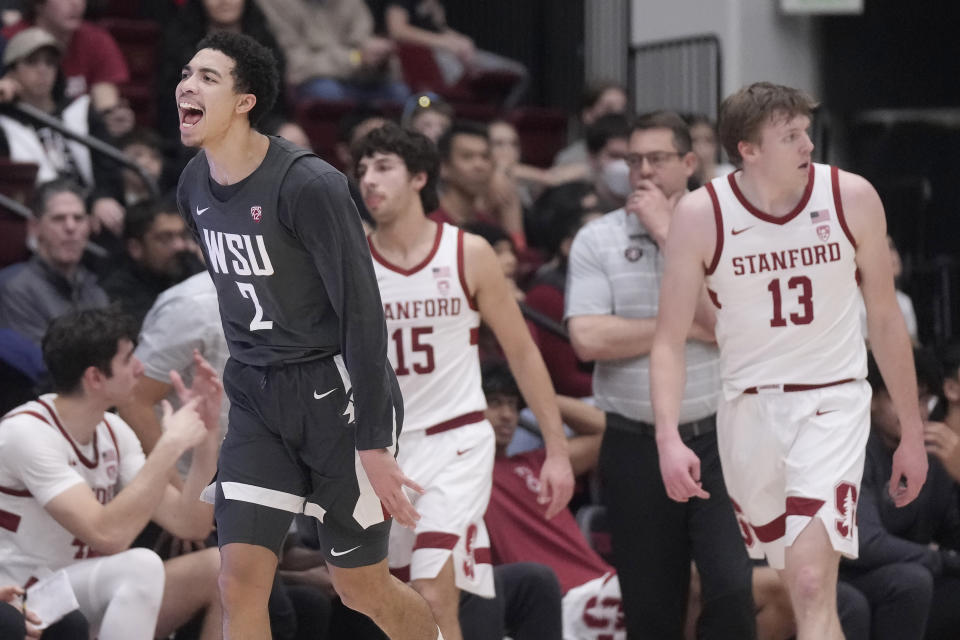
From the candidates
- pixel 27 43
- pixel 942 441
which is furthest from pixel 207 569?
pixel 27 43

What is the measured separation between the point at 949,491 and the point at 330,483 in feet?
11.7

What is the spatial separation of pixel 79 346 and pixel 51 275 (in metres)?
1.78

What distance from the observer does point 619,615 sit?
6.13 metres

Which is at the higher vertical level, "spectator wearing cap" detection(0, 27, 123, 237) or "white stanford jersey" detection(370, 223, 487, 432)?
"spectator wearing cap" detection(0, 27, 123, 237)

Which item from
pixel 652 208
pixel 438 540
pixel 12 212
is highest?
pixel 652 208

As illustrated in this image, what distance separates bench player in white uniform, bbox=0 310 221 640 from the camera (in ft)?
16.3

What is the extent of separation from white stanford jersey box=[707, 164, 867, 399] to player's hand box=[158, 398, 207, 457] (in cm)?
175

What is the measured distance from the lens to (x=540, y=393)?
5250 millimetres

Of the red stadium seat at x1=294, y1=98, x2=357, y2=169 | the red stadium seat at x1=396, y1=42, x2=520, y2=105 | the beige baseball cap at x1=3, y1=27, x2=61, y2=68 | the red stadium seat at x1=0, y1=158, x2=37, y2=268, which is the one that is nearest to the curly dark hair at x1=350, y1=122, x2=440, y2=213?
the red stadium seat at x1=0, y1=158, x2=37, y2=268

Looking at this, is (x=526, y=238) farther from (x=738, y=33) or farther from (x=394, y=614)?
(x=394, y=614)

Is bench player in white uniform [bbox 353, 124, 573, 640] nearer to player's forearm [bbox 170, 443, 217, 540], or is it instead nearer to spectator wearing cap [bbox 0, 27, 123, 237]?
player's forearm [bbox 170, 443, 217, 540]

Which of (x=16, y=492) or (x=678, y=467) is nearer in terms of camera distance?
(x=678, y=467)

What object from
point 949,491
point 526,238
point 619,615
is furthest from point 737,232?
point 526,238

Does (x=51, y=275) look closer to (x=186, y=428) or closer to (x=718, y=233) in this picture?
(x=186, y=428)
